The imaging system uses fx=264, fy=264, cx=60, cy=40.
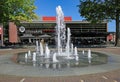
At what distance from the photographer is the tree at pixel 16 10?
37.7 m

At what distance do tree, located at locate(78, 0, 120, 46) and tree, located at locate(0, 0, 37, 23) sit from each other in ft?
29.3

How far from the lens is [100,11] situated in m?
43.3

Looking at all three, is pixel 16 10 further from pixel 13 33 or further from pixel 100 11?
pixel 13 33

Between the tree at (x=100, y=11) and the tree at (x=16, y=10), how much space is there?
351 inches

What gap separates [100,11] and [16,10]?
44.8 feet

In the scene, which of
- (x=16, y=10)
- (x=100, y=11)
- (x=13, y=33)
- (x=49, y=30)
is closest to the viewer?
(x=16, y=10)

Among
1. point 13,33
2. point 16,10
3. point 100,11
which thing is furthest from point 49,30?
point 16,10

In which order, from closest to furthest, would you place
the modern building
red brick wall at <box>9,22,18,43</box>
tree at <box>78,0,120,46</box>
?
tree at <box>78,0,120,46</box>
the modern building
red brick wall at <box>9,22,18,43</box>

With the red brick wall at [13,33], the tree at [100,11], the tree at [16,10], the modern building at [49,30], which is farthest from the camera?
the red brick wall at [13,33]

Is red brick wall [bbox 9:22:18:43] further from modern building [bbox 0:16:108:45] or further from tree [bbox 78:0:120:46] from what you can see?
tree [bbox 78:0:120:46]

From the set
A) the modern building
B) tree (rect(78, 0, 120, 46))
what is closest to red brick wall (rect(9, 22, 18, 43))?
the modern building

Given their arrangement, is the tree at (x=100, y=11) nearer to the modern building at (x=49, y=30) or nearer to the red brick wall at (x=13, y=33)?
the modern building at (x=49, y=30)

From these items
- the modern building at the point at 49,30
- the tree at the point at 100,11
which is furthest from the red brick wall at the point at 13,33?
the tree at the point at 100,11

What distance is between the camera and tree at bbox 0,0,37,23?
3766cm
